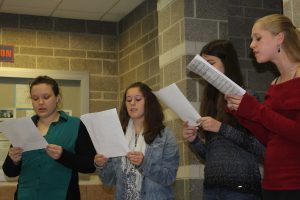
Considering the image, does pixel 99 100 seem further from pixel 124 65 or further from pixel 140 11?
pixel 140 11

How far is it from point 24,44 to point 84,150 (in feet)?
9.26

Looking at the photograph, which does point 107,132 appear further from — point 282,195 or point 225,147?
point 282,195

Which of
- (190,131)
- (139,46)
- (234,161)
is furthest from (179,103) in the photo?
(139,46)

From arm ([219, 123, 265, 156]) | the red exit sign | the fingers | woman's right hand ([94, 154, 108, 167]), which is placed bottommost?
woman's right hand ([94, 154, 108, 167])

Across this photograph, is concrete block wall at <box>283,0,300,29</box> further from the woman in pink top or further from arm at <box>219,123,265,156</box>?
arm at <box>219,123,265,156</box>

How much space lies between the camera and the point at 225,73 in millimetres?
2490

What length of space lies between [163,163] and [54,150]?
1.89 ft

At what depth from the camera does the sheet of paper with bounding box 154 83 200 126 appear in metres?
2.43

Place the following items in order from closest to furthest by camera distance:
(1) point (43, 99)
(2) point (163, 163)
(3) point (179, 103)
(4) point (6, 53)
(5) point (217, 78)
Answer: (5) point (217, 78), (3) point (179, 103), (2) point (163, 163), (1) point (43, 99), (4) point (6, 53)

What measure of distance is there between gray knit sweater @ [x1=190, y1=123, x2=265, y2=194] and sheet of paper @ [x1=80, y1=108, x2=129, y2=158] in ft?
1.45

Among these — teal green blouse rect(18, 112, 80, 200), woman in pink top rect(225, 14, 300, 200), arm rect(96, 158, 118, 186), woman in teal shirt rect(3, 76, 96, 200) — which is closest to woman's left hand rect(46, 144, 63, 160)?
woman in teal shirt rect(3, 76, 96, 200)

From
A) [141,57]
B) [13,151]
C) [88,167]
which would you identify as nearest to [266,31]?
[88,167]

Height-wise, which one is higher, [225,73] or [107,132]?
[225,73]

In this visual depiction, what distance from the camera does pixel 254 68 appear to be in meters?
4.55
